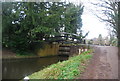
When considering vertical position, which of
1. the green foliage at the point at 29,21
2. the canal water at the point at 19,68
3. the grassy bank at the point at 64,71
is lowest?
the canal water at the point at 19,68

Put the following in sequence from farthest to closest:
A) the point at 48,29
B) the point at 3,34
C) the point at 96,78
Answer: the point at 3,34 → the point at 48,29 → the point at 96,78

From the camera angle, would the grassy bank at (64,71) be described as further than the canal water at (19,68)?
No

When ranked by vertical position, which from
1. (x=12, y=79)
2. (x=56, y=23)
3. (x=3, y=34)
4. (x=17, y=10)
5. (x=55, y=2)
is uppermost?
(x=55, y=2)

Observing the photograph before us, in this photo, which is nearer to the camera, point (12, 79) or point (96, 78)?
point (96, 78)

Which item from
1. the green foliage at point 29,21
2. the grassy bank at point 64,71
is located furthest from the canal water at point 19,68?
the green foliage at point 29,21

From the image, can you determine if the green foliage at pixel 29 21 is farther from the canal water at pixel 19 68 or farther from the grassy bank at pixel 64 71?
the grassy bank at pixel 64 71

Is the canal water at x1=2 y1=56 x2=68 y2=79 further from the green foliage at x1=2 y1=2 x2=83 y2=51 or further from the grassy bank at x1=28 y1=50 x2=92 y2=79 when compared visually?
the green foliage at x1=2 y1=2 x2=83 y2=51

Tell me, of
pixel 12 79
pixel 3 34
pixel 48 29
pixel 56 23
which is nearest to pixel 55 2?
pixel 56 23

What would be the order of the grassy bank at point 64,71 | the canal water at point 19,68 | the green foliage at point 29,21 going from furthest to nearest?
the green foliage at point 29,21 → the canal water at point 19,68 → the grassy bank at point 64,71

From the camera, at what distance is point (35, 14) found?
43.8 feet

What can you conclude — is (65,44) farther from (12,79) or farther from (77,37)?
(12,79)

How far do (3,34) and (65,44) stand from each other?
288 inches

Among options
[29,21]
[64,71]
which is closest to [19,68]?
[29,21]

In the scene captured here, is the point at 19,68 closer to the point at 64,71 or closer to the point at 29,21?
the point at 29,21
